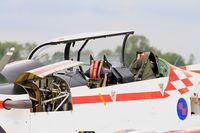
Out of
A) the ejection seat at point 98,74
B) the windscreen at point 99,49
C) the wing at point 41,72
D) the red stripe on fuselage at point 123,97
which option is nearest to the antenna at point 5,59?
the wing at point 41,72

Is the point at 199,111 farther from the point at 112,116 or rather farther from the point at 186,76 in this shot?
the point at 112,116

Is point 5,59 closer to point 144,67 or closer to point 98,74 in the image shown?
point 98,74

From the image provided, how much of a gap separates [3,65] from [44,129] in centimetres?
111

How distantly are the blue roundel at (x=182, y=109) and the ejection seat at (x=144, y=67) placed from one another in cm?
63

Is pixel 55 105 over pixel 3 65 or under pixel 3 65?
under

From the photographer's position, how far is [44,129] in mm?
7590

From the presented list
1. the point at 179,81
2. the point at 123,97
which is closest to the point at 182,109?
the point at 179,81

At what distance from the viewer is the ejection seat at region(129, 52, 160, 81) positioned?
30.1ft

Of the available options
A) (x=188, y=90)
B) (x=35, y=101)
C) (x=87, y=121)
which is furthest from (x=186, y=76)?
(x=35, y=101)

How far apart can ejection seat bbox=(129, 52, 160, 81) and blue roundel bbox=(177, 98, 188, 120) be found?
24.9 inches

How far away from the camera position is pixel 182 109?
366 inches

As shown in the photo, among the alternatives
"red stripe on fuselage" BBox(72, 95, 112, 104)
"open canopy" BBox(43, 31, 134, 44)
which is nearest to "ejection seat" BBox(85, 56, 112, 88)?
"red stripe on fuselage" BBox(72, 95, 112, 104)

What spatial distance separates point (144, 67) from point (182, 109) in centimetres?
102

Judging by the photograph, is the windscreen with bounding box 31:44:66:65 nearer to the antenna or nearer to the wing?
the wing
